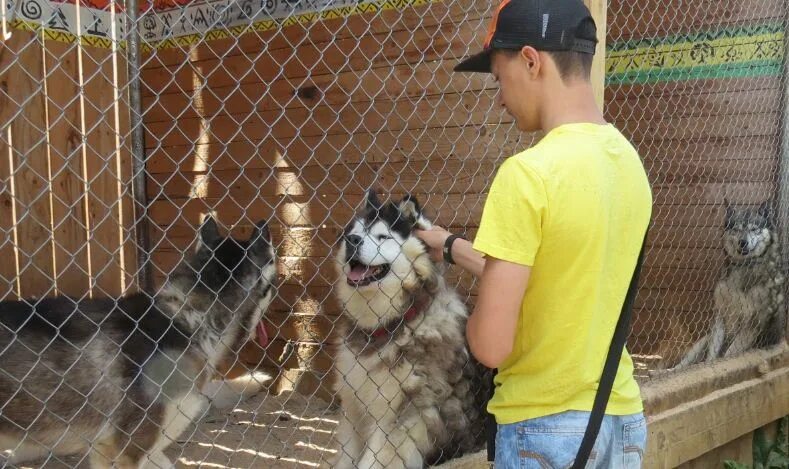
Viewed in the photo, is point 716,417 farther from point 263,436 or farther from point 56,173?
point 56,173

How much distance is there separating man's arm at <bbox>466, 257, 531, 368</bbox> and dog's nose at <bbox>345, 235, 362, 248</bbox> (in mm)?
2020

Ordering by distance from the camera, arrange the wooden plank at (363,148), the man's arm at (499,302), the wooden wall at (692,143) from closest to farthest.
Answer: the man's arm at (499,302) < the wooden plank at (363,148) < the wooden wall at (692,143)

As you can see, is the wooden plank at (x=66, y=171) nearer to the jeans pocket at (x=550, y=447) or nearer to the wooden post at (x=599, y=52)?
the wooden post at (x=599, y=52)

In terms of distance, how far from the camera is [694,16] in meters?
5.51

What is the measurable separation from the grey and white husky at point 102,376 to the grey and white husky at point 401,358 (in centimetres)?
75

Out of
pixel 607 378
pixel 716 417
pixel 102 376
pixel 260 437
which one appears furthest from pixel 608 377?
pixel 260 437

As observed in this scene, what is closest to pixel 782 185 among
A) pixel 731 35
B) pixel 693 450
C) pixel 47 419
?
pixel 731 35

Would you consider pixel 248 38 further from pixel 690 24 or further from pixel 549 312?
pixel 549 312

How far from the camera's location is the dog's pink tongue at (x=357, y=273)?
3680mm

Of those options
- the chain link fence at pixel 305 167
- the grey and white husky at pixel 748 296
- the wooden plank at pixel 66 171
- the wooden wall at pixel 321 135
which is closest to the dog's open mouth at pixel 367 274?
the chain link fence at pixel 305 167

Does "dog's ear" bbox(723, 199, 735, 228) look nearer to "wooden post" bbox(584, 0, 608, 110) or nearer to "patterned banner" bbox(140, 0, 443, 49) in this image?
"wooden post" bbox(584, 0, 608, 110)

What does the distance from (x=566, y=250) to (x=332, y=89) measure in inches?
143

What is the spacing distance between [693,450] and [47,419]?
3.40 metres

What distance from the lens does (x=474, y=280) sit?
14.0ft
